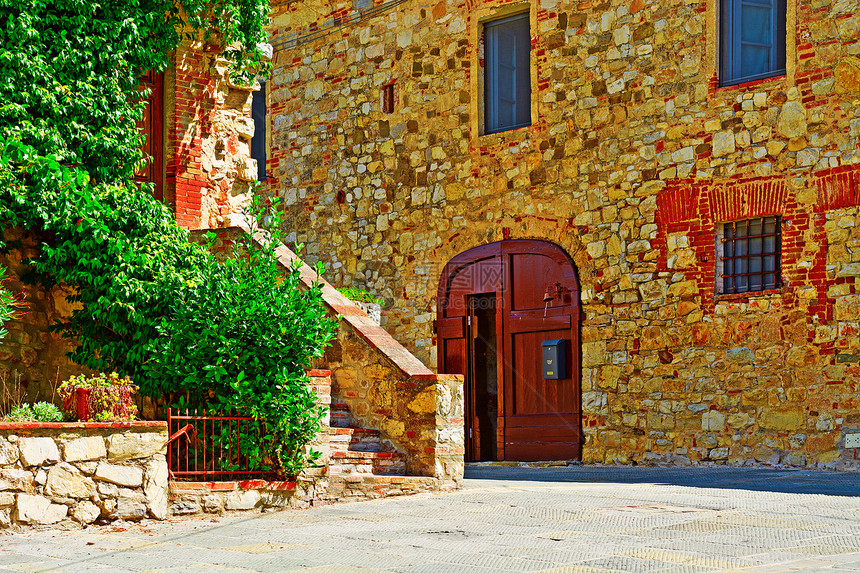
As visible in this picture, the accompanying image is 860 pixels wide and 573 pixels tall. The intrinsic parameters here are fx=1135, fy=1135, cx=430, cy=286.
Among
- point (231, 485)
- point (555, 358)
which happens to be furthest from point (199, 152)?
point (555, 358)

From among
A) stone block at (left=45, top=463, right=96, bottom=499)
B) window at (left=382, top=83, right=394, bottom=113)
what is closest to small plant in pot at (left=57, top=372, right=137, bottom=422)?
stone block at (left=45, top=463, right=96, bottom=499)

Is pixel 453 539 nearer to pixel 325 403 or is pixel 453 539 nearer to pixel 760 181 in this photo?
pixel 325 403

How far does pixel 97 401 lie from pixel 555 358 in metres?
6.76

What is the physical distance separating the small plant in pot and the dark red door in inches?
161

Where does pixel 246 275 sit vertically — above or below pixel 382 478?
above

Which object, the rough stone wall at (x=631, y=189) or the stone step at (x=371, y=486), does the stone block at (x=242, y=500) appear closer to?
the stone step at (x=371, y=486)

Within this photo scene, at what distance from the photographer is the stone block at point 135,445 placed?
25.5ft

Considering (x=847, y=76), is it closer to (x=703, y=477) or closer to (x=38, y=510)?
(x=703, y=477)

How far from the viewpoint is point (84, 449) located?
301 inches

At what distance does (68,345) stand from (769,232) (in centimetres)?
737

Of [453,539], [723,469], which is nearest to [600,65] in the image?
[723,469]

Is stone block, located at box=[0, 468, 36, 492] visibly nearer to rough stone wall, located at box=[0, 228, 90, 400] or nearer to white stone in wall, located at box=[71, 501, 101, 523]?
white stone in wall, located at box=[71, 501, 101, 523]

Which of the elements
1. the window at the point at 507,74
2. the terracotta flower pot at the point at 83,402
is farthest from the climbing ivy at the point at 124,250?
the window at the point at 507,74

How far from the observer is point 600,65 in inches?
531
